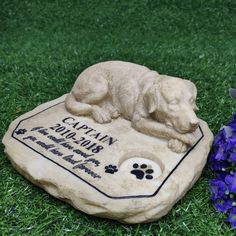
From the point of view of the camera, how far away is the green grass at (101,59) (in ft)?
8.22

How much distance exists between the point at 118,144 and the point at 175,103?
1.62 ft

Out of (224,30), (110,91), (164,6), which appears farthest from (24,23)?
(110,91)

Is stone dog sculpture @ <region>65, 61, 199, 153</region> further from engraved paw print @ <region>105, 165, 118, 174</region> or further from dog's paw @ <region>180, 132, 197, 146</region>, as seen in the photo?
engraved paw print @ <region>105, 165, 118, 174</region>

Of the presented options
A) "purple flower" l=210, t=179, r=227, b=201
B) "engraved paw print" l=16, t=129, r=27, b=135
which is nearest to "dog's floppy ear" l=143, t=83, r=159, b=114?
"purple flower" l=210, t=179, r=227, b=201

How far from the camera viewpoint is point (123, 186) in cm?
246

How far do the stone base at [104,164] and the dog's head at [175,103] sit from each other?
0.20 metres

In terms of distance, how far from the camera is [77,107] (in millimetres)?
3150

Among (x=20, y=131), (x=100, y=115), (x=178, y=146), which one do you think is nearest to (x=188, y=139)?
(x=178, y=146)

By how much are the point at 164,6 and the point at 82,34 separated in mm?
1385

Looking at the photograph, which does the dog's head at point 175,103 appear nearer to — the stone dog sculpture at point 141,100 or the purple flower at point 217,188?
the stone dog sculpture at point 141,100

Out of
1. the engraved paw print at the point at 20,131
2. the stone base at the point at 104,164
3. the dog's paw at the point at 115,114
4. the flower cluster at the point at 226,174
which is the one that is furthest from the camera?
the dog's paw at the point at 115,114

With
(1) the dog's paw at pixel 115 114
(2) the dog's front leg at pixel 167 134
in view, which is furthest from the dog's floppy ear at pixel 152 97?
(1) the dog's paw at pixel 115 114

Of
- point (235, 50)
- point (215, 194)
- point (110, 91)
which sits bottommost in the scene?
point (235, 50)

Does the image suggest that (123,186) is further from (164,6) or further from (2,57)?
(164,6)
